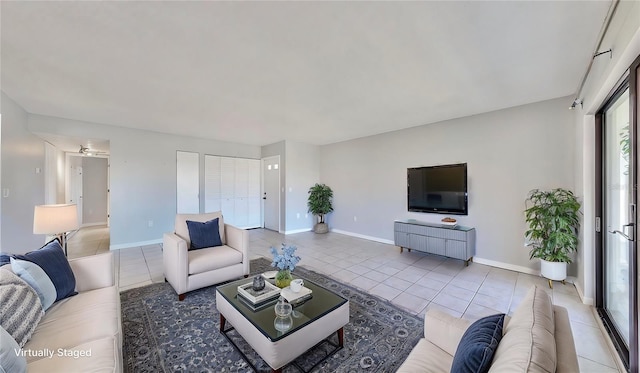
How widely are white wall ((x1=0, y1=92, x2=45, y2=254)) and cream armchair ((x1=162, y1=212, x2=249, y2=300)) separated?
6.89ft

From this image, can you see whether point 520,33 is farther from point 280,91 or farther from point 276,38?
point 280,91

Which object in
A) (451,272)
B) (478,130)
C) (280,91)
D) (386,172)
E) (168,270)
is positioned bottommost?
(451,272)

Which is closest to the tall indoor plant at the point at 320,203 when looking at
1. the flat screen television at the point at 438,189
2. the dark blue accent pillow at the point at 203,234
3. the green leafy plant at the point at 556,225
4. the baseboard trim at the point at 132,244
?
the flat screen television at the point at 438,189

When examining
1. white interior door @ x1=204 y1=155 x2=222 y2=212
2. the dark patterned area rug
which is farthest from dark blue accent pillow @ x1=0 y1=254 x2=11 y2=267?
white interior door @ x1=204 y1=155 x2=222 y2=212

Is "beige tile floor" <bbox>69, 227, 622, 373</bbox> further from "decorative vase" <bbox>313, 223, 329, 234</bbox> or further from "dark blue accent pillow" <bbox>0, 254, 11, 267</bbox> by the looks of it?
"dark blue accent pillow" <bbox>0, 254, 11, 267</bbox>

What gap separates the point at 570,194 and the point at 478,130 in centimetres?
144

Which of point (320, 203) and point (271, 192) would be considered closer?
point (320, 203)

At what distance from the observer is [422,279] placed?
10.4 feet

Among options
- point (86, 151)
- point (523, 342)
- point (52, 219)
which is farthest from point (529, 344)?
point (86, 151)

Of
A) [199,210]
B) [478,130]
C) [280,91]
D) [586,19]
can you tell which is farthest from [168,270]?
[478,130]

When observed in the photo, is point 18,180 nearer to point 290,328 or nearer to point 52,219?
point 52,219

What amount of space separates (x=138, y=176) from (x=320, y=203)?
3.99 meters

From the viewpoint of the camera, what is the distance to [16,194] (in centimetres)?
330

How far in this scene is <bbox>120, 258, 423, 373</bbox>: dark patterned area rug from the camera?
165cm
